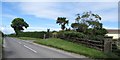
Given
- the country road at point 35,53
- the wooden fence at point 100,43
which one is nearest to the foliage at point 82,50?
the wooden fence at point 100,43

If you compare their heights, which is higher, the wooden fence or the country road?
the wooden fence

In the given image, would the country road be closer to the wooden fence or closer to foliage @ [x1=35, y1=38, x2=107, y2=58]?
foliage @ [x1=35, y1=38, x2=107, y2=58]

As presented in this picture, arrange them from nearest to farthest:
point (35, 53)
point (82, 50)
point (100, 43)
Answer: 1. point (35, 53)
2. point (82, 50)
3. point (100, 43)

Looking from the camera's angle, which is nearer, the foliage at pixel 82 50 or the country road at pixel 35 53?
the country road at pixel 35 53

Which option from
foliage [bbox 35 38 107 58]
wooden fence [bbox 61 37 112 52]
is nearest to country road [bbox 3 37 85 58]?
foliage [bbox 35 38 107 58]

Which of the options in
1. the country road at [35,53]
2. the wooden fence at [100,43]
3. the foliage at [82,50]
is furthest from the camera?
the wooden fence at [100,43]

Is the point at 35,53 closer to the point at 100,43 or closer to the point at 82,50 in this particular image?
the point at 82,50

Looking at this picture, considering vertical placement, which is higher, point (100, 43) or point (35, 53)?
point (100, 43)

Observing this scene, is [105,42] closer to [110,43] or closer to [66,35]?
Answer: [110,43]

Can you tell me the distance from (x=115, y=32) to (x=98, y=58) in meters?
87.0

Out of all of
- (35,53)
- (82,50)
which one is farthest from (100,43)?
(35,53)

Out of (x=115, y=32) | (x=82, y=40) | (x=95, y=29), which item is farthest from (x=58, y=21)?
(x=82, y=40)

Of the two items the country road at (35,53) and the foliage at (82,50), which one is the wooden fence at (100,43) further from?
the country road at (35,53)

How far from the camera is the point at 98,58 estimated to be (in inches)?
686
